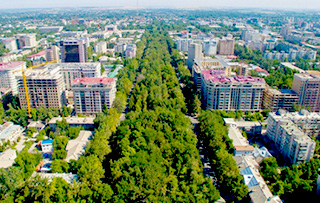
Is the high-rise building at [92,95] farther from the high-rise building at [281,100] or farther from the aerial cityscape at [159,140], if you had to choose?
the high-rise building at [281,100]

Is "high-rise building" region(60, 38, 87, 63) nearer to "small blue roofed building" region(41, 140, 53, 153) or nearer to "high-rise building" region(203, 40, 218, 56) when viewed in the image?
"small blue roofed building" region(41, 140, 53, 153)

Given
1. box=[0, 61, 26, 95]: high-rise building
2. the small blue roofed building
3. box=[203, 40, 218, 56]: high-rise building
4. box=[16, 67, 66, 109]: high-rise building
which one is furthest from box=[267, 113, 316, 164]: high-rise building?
box=[203, 40, 218, 56]: high-rise building

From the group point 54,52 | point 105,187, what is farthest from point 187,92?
point 54,52

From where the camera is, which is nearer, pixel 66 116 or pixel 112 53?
pixel 66 116

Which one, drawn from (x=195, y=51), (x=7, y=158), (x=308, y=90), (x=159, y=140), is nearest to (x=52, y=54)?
(x=195, y=51)

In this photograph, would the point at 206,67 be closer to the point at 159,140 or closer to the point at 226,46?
the point at 159,140

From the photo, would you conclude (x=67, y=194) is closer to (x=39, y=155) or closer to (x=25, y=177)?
(x=25, y=177)
